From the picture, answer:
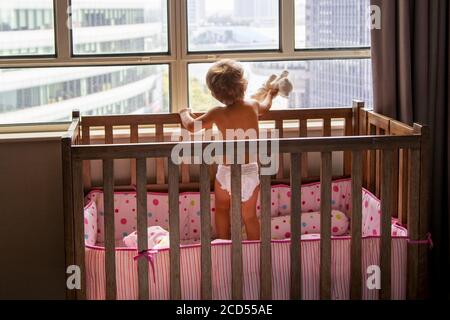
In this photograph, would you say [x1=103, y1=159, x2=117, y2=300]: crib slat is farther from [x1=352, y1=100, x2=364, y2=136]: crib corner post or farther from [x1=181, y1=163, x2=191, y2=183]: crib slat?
[x1=352, y1=100, x2=364, y2=136]: crib corner post

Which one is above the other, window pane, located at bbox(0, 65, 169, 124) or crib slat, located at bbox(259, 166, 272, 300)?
window pane, located at bbox(0, 65, 169, 124)

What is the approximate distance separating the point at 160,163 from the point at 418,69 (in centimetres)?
119

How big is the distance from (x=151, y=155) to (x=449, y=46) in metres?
1.51

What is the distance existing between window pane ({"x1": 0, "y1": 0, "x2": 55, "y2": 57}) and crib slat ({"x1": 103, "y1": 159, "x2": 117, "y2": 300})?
1.05m

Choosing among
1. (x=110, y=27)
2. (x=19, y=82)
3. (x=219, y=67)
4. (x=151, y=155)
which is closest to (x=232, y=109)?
(x=219, y=67)

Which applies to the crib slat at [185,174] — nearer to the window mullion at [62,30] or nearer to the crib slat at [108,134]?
the crib slat at [108,134]

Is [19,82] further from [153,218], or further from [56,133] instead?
[153,218]

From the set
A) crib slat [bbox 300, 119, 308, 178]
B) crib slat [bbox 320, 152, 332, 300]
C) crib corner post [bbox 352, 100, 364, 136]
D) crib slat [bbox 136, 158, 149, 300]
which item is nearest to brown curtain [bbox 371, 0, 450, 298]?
crib corner post [bbox 352, 100, 364, 136]

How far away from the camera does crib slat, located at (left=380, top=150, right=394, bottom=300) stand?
258 centimetres

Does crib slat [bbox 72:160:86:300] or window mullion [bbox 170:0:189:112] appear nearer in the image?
crib slat [bbox 72:160:86:300]

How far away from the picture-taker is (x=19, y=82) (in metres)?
3.30

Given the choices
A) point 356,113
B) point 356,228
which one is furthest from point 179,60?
point 356,228

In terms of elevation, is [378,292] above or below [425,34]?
below

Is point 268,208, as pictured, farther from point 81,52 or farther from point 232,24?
point 81,52
